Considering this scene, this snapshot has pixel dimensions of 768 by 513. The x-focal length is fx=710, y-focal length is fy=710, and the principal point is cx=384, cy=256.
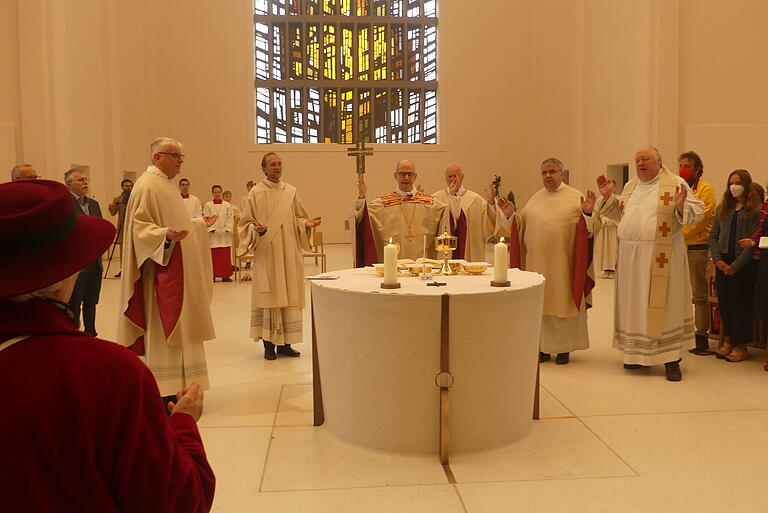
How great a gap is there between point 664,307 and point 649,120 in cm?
865

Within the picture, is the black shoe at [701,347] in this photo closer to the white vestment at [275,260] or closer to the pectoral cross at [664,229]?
the pectoral cross at [664,229]

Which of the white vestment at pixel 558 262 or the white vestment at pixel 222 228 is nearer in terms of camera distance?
the white vestment at pixel 558 262

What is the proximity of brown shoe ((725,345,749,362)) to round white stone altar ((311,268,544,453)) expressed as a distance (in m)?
3.02

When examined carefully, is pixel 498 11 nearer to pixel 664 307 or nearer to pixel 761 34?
pixel 761 34

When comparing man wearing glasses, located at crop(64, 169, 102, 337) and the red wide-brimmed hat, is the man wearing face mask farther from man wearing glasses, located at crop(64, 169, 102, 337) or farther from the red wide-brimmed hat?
the red wide-brimmed hat

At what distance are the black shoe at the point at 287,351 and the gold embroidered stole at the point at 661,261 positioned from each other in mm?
3164

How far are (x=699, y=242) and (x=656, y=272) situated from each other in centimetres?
141

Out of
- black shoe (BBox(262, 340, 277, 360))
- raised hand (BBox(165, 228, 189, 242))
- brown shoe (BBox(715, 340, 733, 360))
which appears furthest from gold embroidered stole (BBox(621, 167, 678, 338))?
raised hand (BBox(165, 228, 189, 242))

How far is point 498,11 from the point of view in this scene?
67.1 ft

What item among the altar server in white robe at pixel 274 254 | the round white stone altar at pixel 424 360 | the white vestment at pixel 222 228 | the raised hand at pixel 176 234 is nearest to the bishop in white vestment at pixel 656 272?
the round white stone altar at pixel 424 360

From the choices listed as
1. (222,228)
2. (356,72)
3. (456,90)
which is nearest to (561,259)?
(222,228)

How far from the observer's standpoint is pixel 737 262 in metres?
6.15

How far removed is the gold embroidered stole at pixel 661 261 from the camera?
5703mm

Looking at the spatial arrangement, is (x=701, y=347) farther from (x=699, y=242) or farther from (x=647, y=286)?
(x=647, y=286)
